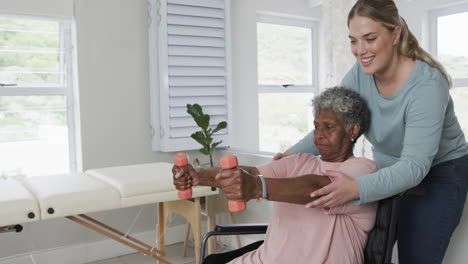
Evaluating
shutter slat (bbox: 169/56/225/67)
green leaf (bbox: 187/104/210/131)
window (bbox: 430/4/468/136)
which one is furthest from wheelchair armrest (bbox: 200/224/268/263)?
window (bbox: 430/4/468/136)

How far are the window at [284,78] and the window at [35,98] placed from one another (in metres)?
1.81

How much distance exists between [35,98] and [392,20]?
2.67 metres

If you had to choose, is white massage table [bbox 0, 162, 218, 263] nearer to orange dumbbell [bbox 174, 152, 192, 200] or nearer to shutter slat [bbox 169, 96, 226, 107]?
orange dumbbell [bbox 174, 152, 192, 200]

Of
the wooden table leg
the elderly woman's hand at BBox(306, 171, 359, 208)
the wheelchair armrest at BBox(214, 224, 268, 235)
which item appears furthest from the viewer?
the wooden table leg

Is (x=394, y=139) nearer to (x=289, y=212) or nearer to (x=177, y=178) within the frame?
(x=289, y=212)

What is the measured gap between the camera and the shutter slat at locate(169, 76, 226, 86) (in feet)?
11.3

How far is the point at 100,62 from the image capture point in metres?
3.35

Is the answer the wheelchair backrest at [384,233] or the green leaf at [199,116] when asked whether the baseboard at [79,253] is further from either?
the wheelchair backrest at [384,233]

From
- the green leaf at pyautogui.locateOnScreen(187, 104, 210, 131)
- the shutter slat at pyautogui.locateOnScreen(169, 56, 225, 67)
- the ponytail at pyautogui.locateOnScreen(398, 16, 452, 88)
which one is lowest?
the green leaf at pyautogui.locateOnScreen(187, 104, 210, 131)

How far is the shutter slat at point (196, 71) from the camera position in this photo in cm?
345

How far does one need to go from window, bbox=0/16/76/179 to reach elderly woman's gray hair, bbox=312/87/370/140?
7.82 feet

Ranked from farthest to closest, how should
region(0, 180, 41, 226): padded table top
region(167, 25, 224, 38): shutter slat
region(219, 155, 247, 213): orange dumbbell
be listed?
region(167, 25, 224, 38): shutter slat
region(0, 180, 41, 226): padded table top
region(219, 155, 247, 213): orange dumbbell

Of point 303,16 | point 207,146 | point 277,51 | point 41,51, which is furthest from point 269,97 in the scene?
point 41,51

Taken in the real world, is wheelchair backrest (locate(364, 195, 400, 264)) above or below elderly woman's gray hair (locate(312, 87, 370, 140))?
below
